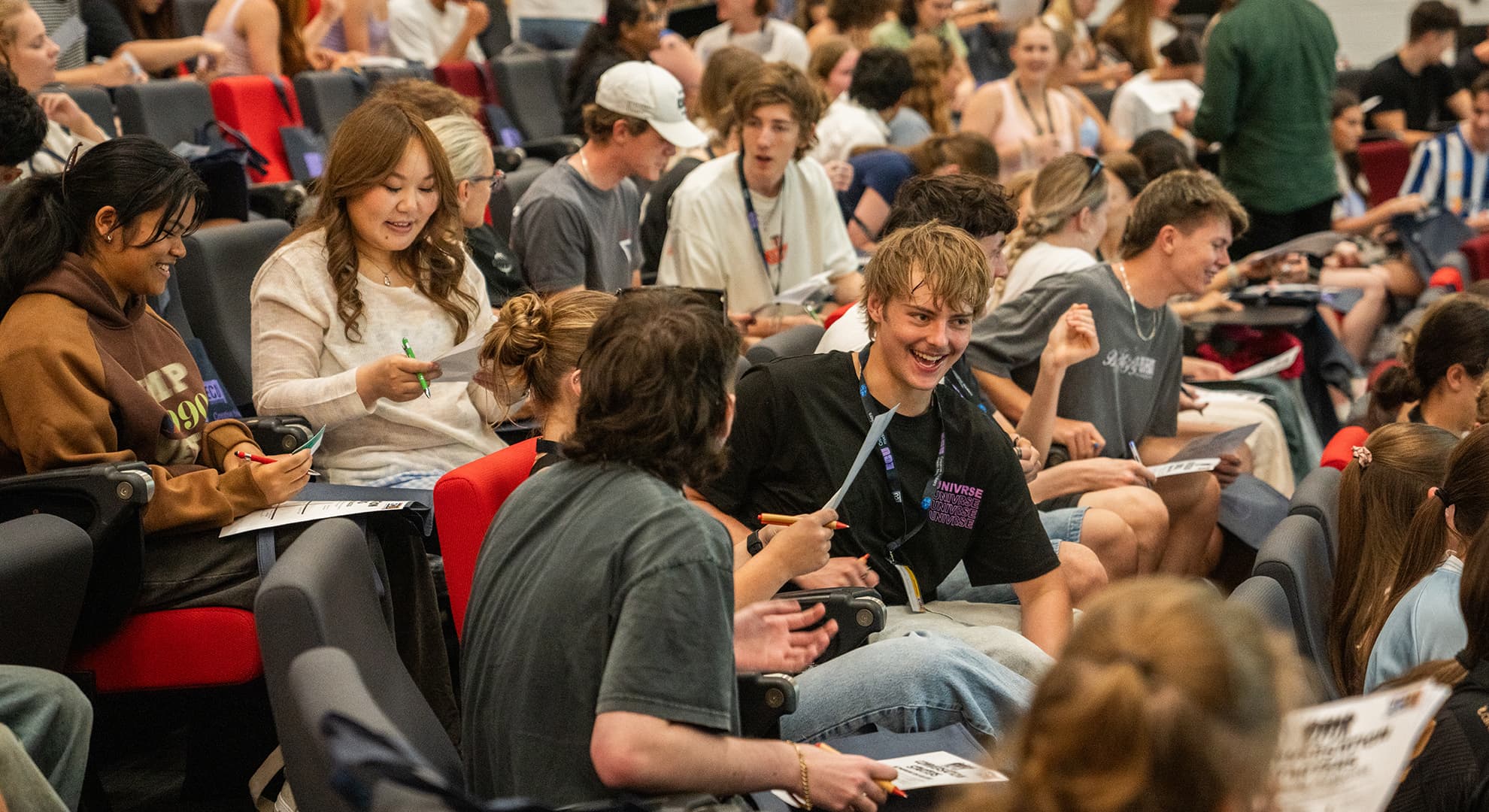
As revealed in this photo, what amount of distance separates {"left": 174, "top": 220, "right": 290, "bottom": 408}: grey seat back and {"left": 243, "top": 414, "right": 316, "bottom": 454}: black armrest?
0.53 m

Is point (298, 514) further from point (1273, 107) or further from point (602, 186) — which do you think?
point (1273, 107)

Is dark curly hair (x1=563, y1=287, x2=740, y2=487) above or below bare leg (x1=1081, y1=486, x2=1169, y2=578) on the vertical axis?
above

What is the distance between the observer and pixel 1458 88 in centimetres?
830

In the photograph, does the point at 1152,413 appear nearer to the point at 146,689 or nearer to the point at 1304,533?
the point at 1304,533

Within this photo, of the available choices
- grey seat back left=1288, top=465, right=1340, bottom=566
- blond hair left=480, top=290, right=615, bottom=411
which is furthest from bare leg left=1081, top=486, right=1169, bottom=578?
blond hair left=480, top=290, right=615, bottom=411

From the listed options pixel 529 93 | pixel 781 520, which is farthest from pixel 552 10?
pixel 781 520

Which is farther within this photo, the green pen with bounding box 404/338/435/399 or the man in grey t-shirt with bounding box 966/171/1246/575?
the man in grey t-shirt with bounding box 966/171/1246/575

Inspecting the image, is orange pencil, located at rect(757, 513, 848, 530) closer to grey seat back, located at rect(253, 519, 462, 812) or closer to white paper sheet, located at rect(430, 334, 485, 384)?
grey seat back, located at rect(253, 519, 462, 812)

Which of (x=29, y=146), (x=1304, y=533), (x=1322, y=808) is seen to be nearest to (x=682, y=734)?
(x=1322, y=808)

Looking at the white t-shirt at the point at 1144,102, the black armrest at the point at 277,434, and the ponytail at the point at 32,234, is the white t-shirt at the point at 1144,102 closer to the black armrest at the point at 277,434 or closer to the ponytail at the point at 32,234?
the black armrest at the point at 277,434

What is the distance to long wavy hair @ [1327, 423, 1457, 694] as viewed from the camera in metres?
2.32

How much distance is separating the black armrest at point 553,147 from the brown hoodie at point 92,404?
10.3 feet

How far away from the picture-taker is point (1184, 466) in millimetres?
3055

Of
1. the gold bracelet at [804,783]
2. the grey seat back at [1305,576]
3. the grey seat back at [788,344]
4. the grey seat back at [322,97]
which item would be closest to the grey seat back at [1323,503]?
the grey seat back at [1305,576]
